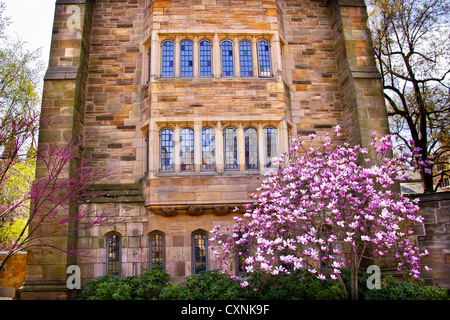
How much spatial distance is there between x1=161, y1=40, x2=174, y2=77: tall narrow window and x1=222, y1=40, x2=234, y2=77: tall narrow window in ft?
5.21

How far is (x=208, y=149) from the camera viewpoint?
11039 millimetres

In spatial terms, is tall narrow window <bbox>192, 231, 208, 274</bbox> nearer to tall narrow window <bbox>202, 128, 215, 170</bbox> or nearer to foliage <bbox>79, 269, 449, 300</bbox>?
foliage <bbox>79, 269, 449, 300</bbox>

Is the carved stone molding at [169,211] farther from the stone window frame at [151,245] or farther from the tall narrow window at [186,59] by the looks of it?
the tall narrow window at [186,59]

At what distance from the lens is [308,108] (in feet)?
39.4

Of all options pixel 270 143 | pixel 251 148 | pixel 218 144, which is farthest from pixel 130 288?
pixel 270 143

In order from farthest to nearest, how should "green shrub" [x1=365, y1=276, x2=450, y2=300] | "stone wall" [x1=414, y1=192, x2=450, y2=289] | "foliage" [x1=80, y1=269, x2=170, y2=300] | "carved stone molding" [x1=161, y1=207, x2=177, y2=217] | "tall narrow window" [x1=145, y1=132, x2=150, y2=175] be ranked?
1. "tall narrow window" [x1=145, y1=132, x2=150, y2=175]
2. "carved stone molding" [x1=161, y1=207, x2=177, y2=217]
3. "stone wall" [x1=414, y1=192, x2=450, y2=289]
4. "foliage" [x1=80, y1=269, x2=170, y2=300]
5. "green shrub" [x1=365, y1=276, x2=450, y2=300]

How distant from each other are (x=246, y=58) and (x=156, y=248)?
6.31 meters

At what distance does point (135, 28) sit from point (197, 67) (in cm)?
263

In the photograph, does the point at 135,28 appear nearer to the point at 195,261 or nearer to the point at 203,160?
the point at 203,160

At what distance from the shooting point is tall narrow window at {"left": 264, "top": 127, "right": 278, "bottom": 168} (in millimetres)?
11109

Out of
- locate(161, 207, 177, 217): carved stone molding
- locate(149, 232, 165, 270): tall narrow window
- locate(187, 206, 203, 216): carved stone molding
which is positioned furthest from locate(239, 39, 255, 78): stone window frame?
locate(149, 232, 165, 270): tall narrow window

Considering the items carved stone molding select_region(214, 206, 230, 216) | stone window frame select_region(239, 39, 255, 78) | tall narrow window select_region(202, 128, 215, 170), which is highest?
stone window frame select_region(239, 39, 255, 78)

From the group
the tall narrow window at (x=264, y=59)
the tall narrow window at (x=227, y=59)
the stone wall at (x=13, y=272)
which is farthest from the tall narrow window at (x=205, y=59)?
Answer: the stone wall at (x=13, y=272)

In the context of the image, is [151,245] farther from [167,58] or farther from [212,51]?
[212,51]
